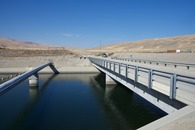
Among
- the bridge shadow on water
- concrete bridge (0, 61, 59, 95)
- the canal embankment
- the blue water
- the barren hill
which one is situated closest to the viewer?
the blue water

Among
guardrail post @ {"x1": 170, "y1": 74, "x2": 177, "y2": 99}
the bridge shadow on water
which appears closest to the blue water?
the bridge shadow on water

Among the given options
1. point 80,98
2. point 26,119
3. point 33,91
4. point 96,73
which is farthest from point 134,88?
point 96,73

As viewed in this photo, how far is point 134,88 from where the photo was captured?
40.2 feet

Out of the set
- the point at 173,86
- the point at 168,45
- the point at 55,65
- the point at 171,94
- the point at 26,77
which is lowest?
the point at 55,65

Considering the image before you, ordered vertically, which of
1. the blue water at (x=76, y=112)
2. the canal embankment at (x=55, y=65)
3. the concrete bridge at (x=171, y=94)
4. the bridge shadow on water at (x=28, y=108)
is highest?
the concrete bridge at (x=171, y=94)

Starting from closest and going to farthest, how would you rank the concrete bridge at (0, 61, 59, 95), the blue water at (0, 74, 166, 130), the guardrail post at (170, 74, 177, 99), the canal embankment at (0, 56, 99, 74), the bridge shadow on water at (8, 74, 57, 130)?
1. the guardrail post at (170, 74, 177, 99)
2. the blue water at (0, 74, 166, 130)
3. the bridge shadow on water at (8, 74, 57, 130)
4. the concrete bridge at (0, 61, 59, 95)
5. the canal embankment at (0, 56, 99, 74)

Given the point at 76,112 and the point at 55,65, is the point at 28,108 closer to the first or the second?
the point at 76,112

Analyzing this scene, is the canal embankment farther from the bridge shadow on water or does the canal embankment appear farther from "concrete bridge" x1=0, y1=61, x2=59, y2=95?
the bridge shadow on water

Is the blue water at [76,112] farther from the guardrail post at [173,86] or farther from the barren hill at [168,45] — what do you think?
the barren hill at [168,45]

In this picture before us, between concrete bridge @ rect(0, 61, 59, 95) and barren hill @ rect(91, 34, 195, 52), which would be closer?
concrete bridge @ rect(0, 61, 59, 95)

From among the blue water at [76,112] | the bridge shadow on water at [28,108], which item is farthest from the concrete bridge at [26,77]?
the blue water at [76,112]

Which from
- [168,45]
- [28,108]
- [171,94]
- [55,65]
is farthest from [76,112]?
[168,45]

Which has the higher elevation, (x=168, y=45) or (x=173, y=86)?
(x=168, y=45)

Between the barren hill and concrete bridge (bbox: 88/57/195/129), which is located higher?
the barren hill
